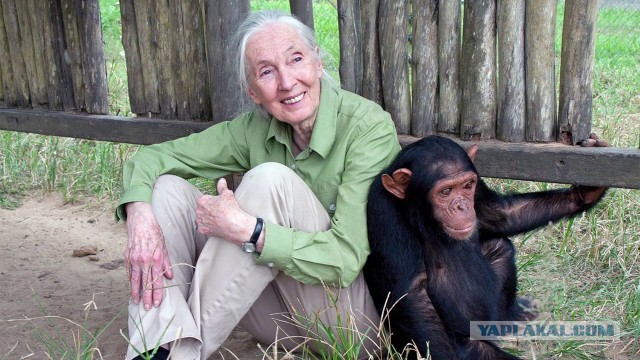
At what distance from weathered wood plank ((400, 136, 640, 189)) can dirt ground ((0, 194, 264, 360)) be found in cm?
138

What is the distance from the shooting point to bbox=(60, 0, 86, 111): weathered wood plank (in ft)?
15.6

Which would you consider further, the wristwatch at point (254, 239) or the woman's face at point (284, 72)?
the woman's face at point (284, 72)

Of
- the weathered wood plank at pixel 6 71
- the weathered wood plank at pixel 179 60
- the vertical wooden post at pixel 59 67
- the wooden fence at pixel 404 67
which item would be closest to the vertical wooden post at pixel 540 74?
the wooden fence at pixel 404 67

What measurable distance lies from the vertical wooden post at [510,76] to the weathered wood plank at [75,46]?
2.65 m

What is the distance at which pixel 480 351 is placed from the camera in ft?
9.66

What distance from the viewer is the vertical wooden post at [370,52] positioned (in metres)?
3.69

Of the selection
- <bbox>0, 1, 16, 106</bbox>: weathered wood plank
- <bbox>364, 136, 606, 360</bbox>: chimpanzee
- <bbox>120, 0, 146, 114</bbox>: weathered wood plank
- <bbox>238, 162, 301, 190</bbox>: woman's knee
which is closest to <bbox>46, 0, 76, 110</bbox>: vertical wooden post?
<bbox>0, 1, 16, 106</bbox>: weathered wood plank

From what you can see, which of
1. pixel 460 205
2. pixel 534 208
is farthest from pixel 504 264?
pixel 460 205

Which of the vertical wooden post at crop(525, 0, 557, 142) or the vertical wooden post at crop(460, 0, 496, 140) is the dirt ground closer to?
the vertical wooden post at crop(460, 0, 496, 140)

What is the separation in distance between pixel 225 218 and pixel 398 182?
0.67 m

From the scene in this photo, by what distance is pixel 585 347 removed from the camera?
3.27 metres

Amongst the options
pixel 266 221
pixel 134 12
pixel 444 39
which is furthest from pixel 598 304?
pixel 134 12

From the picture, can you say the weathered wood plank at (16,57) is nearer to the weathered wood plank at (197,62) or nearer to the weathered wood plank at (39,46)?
the weathered wood plank at (39,46)

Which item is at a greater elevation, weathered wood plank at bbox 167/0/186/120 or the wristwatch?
weathered wood plank at bbox 167/0/186/120
